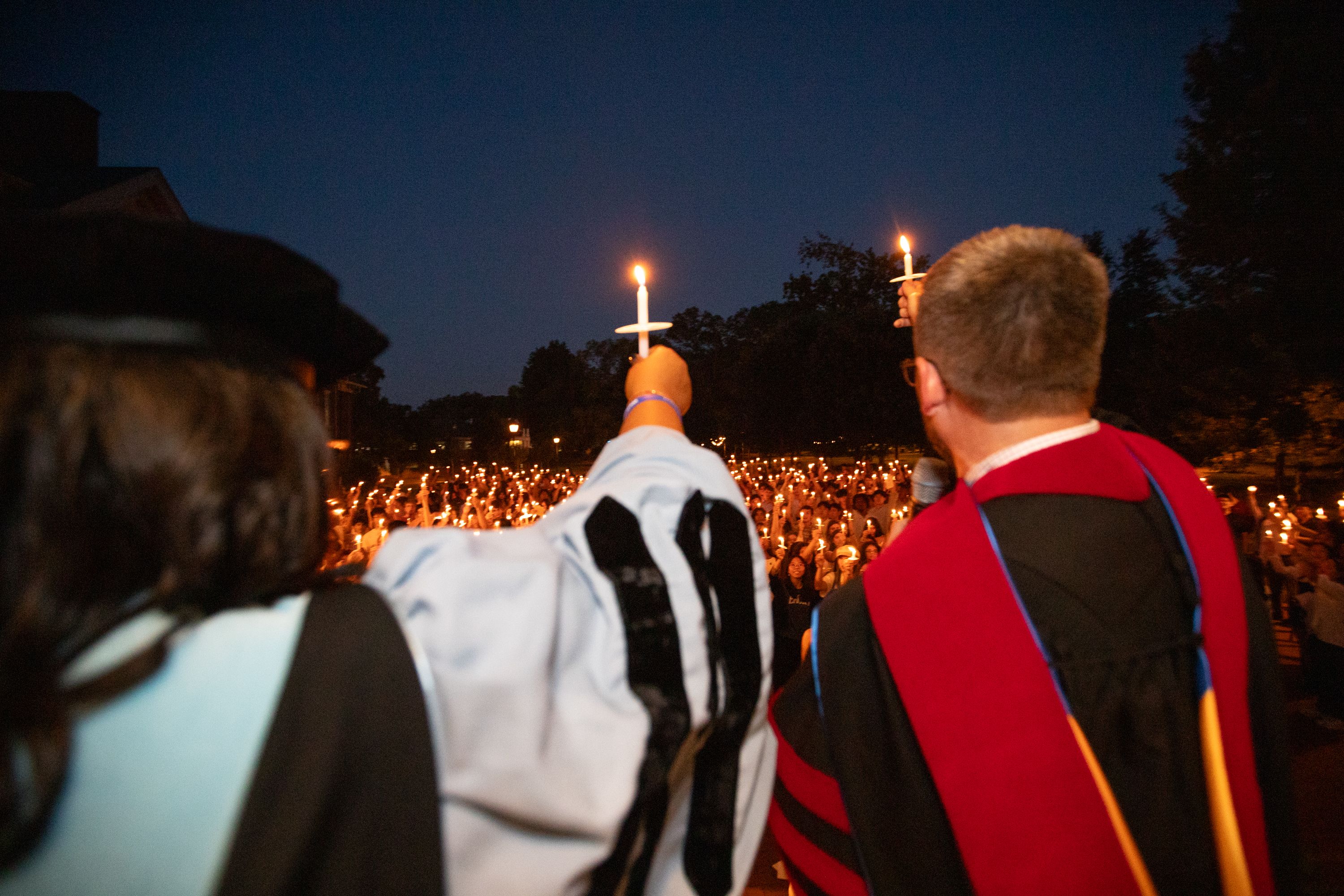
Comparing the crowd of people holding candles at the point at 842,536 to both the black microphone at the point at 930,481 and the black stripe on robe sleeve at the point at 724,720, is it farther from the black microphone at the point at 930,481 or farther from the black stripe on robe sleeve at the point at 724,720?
the black stripe on robe sleeve at the point at 724,720

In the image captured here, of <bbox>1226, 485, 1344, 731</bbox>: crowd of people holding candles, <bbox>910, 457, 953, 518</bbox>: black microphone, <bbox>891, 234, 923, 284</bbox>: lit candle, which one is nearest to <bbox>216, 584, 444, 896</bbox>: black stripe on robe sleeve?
A: <bbox>910, 457, 953, 518</bbox>: black microphone

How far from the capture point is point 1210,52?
16.6m

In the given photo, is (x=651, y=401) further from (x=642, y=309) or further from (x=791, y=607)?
(x=791, y=607)

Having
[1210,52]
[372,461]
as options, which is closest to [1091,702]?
[1210,52]

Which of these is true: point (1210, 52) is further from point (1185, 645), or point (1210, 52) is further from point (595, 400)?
point (595, 400)

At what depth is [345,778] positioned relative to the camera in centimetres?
82

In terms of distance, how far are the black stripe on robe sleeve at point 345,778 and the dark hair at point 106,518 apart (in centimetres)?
15

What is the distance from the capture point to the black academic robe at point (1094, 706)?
1.37 meters

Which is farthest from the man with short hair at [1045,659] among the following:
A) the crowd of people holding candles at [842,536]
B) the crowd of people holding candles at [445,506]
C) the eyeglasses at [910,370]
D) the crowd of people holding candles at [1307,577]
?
the crowd of people holding candles at [445,506]

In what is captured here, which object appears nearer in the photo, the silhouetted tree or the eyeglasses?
the eyeglasses

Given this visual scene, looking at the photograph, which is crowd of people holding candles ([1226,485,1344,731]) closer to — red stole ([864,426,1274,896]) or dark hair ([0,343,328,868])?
red stole ([864,426,1274,896])

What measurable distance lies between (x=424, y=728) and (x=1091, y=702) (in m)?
1.35

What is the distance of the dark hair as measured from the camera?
28.7 inches

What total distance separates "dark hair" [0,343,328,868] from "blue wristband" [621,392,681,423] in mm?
895
